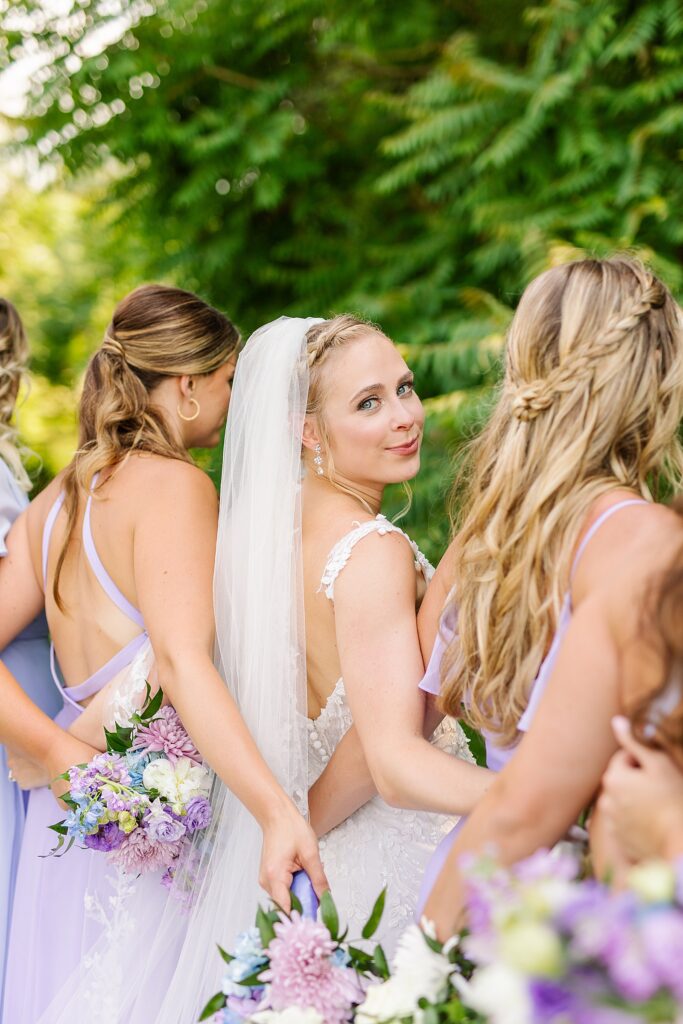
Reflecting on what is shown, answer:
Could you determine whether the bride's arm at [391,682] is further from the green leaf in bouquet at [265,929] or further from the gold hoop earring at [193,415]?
the gold hoop earring at [193,415]

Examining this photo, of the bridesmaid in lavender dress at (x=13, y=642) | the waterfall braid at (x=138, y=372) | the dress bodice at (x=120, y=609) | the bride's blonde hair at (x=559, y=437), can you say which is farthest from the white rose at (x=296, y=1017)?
the bridesmaid in lavender dress at (x=13, y=642)

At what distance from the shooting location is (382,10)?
6.40 m

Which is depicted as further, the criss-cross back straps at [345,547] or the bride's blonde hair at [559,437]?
the criss-cross back straps at [345,547]

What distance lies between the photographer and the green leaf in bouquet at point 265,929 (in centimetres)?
219

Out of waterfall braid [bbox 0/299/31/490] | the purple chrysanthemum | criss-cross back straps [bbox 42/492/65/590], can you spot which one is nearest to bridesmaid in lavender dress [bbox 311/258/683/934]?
the purple chrysanthemum

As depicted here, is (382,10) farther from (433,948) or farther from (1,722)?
(433,948)

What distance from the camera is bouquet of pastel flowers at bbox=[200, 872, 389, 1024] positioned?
6.84ft

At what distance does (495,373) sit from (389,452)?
268 cm

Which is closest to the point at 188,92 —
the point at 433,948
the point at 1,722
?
the point at 1,722

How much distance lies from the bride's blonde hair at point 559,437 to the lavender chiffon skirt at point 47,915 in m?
1.61

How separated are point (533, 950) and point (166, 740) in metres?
1.92

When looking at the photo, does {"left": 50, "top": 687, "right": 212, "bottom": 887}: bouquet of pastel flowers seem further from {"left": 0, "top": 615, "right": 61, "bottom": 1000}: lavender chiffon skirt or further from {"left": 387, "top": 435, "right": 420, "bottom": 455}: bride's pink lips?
{"left": 387, "top": 435, "right": 420, "bottom": 455}: bride's pink lips

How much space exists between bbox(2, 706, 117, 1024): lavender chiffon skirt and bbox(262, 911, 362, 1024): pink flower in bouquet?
130cm

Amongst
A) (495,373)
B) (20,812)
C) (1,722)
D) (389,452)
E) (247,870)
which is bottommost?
(495,373)
